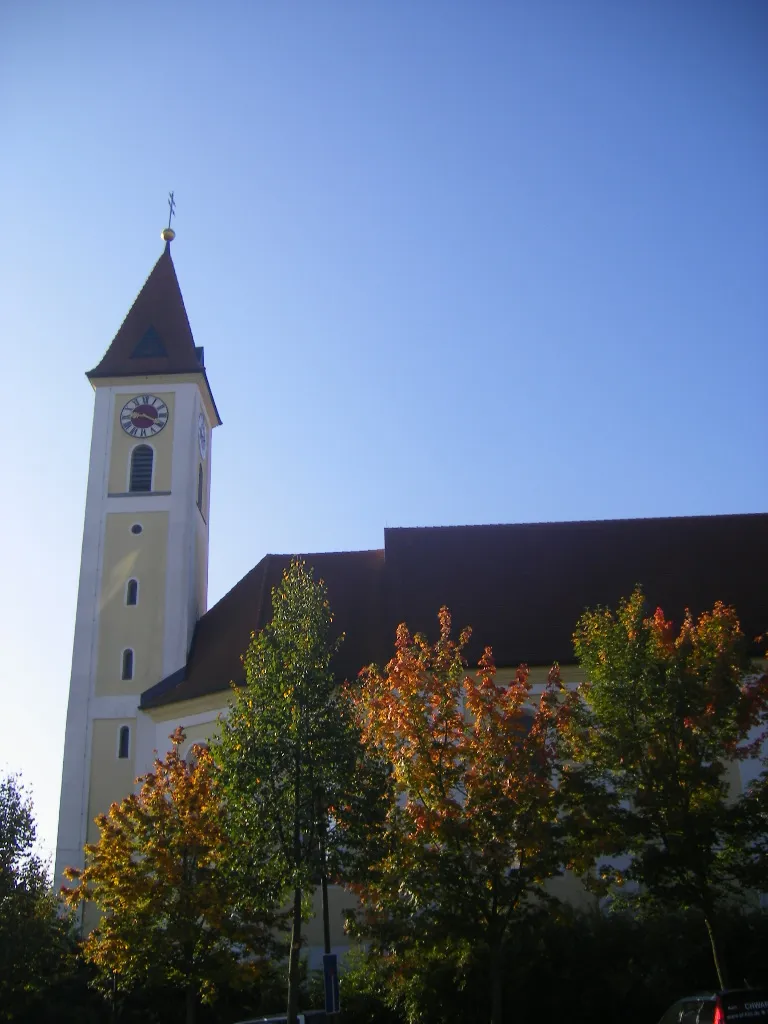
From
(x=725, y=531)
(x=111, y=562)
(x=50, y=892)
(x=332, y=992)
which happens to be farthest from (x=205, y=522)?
(x=332, y=992)

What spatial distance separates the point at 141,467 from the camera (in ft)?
120

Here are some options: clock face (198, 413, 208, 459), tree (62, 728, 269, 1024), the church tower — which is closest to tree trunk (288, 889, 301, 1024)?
tree (62, 728, 269, 1024)

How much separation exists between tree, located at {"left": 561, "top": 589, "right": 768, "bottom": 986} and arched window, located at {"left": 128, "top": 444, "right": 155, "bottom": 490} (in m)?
18.6

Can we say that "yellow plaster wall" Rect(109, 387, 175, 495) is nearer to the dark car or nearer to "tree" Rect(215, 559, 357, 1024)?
"tree" Rect(215, 559, 357, 1024)

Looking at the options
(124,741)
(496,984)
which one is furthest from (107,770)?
(496,984)

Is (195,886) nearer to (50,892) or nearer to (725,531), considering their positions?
(50,892)

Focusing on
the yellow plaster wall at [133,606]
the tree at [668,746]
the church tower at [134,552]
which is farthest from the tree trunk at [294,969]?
the yellow plaster wall at [133,606]

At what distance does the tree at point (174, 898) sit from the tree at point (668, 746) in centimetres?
649

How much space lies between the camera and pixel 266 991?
77.5 feet

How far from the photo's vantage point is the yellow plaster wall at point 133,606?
3366cm

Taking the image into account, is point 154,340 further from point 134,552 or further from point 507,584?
point 507,584

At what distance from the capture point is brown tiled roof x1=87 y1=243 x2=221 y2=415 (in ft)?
124

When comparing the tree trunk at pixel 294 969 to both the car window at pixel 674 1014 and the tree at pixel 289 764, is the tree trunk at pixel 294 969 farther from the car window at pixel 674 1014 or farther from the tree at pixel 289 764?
the car window at pixel 674 1014

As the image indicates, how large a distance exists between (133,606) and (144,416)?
20.9ft
